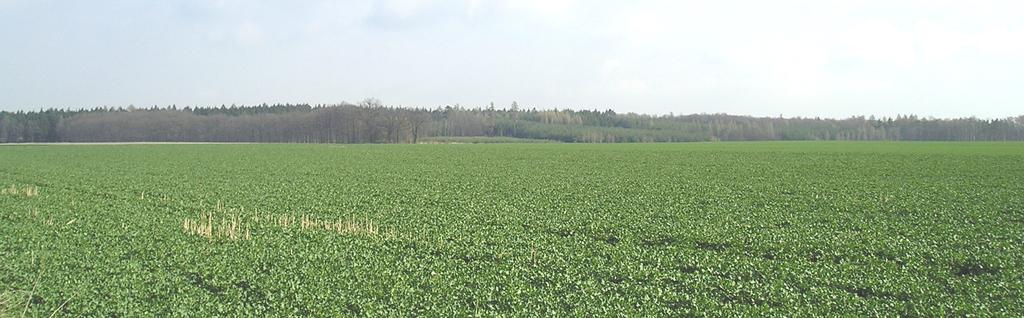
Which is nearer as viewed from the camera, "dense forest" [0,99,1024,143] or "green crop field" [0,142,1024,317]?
"green crop field" [0,142,1024,317]

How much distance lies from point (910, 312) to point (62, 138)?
590 ft

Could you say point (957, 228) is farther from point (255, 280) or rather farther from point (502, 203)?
point (255, 280)

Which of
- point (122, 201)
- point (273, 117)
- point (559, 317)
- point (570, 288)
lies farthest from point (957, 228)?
point (273, 117)

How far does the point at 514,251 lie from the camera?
14547 mm

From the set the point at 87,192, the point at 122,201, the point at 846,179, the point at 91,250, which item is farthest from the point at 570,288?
the point at 846,179

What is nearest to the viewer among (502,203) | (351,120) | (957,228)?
(957,228)

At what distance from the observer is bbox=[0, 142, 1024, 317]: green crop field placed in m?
10.5

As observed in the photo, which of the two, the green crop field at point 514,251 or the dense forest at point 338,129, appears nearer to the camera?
the green crop field at point 514,251

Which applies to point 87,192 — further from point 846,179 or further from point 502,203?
point 846,179

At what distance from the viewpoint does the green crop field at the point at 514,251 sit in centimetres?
1055

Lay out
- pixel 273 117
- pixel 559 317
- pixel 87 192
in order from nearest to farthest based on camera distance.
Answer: pixel 559 317 → pixel 87 192 → pixel 273 117

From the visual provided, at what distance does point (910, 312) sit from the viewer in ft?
32.4

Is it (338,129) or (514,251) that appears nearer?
(514,251)

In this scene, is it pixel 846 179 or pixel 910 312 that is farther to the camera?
pixel 846 179
